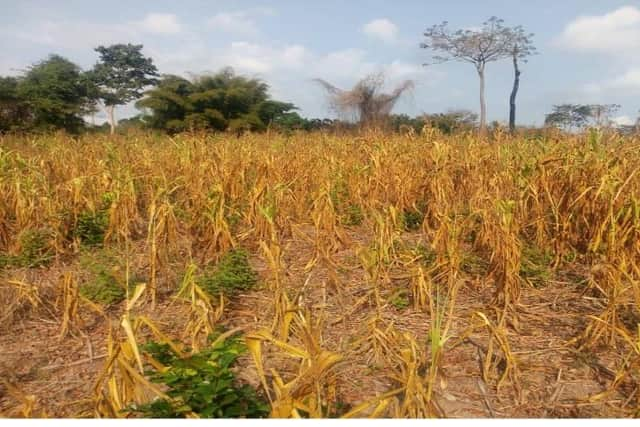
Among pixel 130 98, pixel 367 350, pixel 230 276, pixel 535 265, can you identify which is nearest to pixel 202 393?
pixel 367 350

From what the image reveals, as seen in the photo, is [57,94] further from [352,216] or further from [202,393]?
[202,393]

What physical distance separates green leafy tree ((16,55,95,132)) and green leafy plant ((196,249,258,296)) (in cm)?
1454

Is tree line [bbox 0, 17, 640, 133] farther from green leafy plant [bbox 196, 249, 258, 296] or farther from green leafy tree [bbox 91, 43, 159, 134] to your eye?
green leafy plant [bbox 196, 249, 258, 296]

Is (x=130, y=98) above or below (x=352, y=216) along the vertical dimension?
above

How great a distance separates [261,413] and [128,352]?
0.37 metres

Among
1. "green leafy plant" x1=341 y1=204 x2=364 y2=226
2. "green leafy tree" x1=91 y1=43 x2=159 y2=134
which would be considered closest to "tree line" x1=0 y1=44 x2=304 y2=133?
"green leafy tree" x1=91 y1=43 x2=159 y2=134

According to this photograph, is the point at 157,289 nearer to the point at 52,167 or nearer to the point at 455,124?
the point at 52,167

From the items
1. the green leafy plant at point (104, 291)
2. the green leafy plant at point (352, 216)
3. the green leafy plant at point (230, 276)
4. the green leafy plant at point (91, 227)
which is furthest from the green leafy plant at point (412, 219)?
the green leafy plant at point (91, 227)

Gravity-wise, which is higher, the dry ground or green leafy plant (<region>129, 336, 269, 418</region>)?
green leafy plant (<region>129, 336, 269, 418</region>)

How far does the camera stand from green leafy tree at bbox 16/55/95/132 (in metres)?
15.4

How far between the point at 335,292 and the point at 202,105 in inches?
663

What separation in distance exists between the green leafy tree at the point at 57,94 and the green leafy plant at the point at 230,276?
14536 mm

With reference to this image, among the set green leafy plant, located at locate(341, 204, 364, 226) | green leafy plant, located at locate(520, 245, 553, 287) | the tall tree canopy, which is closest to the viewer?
green leafy plant, located at locate(520, 245, 553, 287)

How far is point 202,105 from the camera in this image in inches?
704
